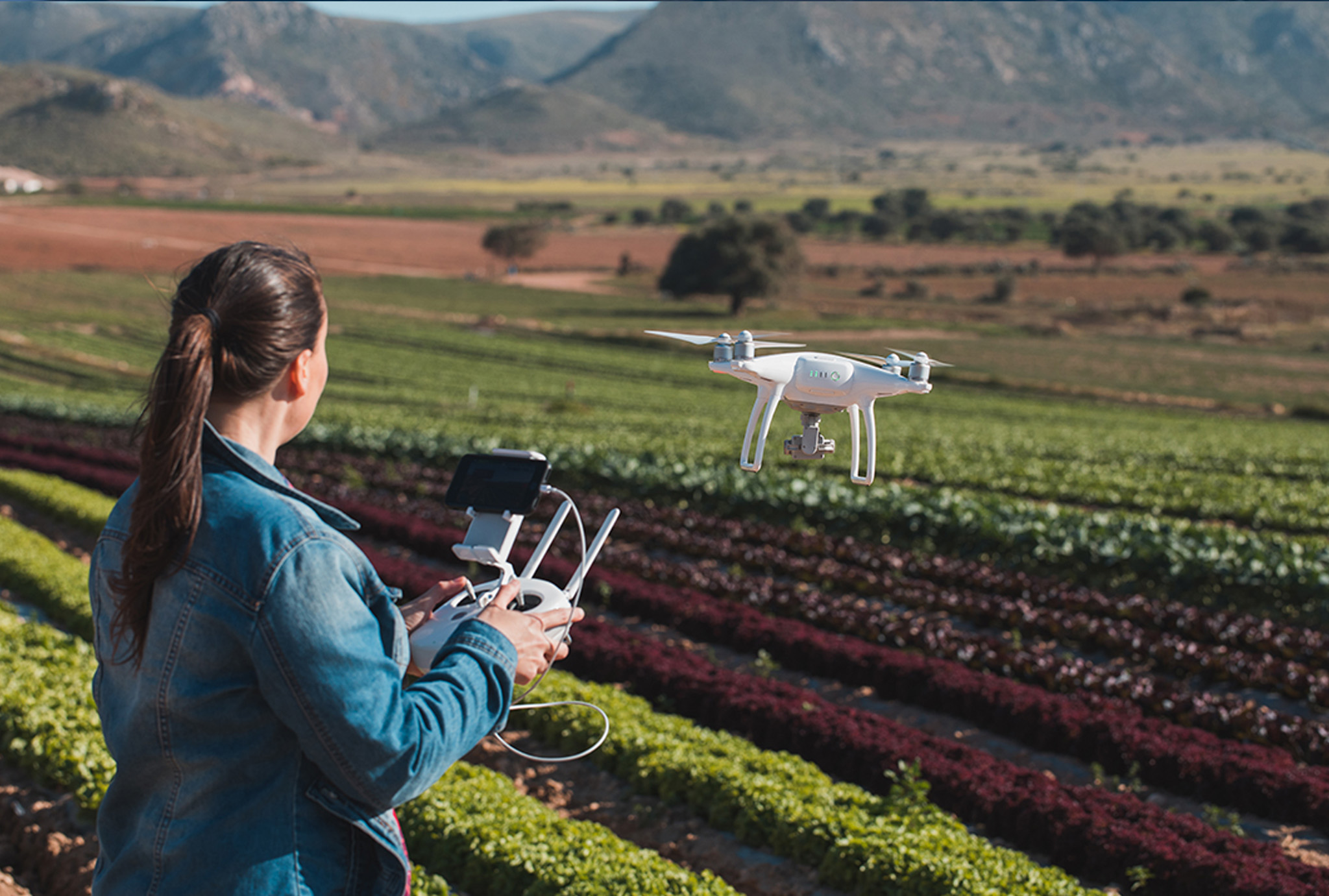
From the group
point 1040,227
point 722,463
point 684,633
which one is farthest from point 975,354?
point 1040,227

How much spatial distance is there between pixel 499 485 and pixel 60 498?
17.4m

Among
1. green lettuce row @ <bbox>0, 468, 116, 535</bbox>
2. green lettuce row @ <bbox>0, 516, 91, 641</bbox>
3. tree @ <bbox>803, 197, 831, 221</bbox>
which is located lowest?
green lettuce row @ <bbox>0, 468, 116, 535</bbox>

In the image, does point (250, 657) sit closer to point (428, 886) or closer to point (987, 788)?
point (428, 886)

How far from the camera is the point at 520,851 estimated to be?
18.5 ft

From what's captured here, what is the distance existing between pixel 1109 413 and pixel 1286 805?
111 ft

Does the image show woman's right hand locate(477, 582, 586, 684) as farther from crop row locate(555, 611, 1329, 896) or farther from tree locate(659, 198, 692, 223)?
tree locate(659, 198, 692, 223)

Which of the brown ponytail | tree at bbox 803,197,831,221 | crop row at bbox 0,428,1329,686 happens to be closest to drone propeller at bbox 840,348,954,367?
the brown ponytail

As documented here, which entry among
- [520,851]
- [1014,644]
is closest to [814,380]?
[520,851]

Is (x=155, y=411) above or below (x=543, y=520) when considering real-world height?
above

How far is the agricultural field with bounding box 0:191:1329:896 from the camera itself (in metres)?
6.21

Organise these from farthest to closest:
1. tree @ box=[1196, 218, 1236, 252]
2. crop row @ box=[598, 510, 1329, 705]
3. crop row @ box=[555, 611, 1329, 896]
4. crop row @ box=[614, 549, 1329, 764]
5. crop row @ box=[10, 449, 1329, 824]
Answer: tree @ box=[1196, 218, 1236, 252] < crop row @ box=[598, 510, 1329, 705] < crop row @ box=[614, 549, 1329, 764] < crop row @ box=[10, 449, 1329, 824] < crop row @ box=[555, 611, 1329, 896]

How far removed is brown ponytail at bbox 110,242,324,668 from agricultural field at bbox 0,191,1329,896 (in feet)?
1.26

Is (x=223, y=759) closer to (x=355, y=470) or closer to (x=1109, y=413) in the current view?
(x=355, y=470)

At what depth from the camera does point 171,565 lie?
2236 millimetres
